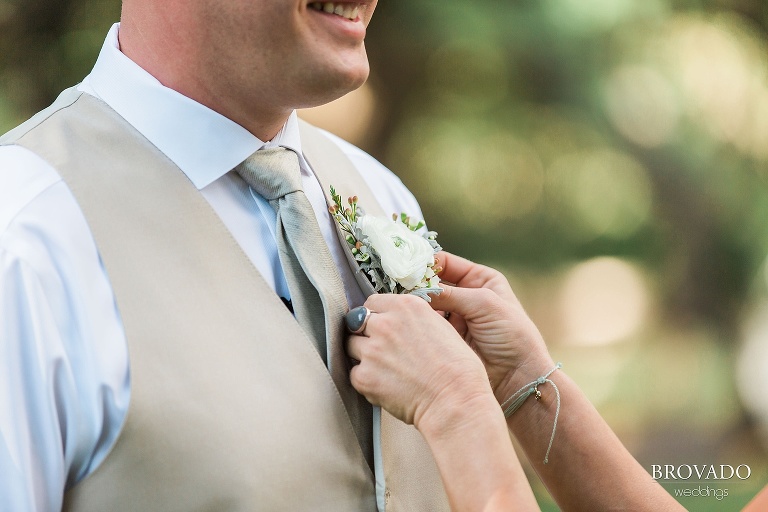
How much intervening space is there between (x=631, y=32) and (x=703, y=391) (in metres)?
1.82

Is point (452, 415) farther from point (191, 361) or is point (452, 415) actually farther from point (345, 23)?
point (345, 23)

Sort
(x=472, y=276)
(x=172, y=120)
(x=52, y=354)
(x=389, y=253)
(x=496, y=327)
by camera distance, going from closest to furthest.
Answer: (x=52, y=354), (x=172, y=120), (x=389, y=253), (x=496, y=327), (x=472, y=276)

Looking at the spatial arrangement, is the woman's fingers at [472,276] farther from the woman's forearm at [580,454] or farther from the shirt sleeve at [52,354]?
the shirt sleeve at [52,354]

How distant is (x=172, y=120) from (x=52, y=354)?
0.39 meters

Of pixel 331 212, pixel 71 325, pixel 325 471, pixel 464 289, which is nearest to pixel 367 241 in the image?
pixel 331 212

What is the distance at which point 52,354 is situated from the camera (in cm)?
104

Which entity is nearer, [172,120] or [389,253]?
[172,120]

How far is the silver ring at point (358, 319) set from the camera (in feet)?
4.16

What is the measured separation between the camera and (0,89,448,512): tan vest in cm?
106

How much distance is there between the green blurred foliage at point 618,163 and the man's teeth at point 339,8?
2.22 meters

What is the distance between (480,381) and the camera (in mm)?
1276

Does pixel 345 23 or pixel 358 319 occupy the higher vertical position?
pixel 345 23


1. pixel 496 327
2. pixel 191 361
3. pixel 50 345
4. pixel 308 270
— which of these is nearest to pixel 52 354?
pixel 50 345

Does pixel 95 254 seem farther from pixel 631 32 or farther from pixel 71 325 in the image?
pixel 631 32
